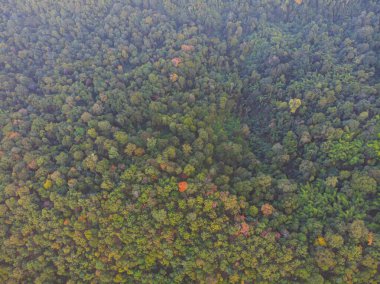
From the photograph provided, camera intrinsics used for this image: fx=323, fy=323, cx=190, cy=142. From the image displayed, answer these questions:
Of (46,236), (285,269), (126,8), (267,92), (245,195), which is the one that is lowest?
(46,236)

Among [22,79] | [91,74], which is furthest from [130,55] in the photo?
[22,79]

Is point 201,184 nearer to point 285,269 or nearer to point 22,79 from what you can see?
point 285,269

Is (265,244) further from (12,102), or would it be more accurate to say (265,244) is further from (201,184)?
(12,102)

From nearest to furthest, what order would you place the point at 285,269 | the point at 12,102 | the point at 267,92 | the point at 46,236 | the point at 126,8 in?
the point at 285,269 → the point at 46,236 → the point at 12,102 → the point at 267,92 → the point at 126,8

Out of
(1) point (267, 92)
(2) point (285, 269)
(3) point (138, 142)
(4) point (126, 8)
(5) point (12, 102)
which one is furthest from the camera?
(4) point (126, 8)

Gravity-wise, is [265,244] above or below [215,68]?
below

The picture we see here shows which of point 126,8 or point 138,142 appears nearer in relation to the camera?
point 138,142

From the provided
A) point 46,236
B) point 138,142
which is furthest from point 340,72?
point 46,236
